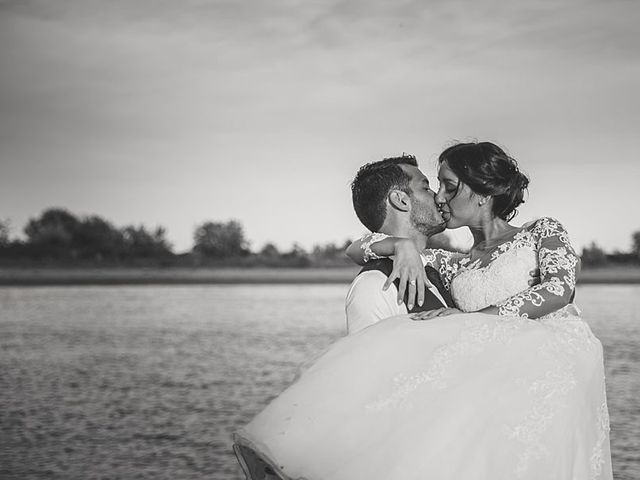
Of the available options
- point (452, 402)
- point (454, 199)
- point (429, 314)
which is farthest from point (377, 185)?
point (452, 402)

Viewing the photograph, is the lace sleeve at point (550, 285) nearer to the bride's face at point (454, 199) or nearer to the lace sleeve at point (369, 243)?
the bride's face at point (454, 199)

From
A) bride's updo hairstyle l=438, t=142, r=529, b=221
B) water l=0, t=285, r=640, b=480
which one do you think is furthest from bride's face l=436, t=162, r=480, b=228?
water l=0, t=285, r=640, b=480

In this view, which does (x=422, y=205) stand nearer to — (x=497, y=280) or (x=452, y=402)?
(x=497, y=280)

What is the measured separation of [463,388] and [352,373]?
1.32 feet

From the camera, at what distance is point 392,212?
405 centimetres

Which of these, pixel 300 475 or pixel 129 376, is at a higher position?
pixel 300 475

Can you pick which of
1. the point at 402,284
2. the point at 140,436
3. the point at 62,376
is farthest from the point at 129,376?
the point at 402,284

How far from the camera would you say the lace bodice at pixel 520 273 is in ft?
11.6

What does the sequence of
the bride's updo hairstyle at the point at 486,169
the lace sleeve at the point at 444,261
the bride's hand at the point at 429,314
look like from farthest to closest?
the lace sleeve at the point at 444,261 < the bride's updo hairstyle at the point at 486,169 < the bride's hand at the point at 429,314

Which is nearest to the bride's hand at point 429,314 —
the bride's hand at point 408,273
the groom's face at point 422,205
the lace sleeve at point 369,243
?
the bride's hand at point 408,273

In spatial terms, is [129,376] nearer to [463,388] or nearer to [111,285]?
[463,388]

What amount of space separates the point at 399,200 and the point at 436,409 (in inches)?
42.8

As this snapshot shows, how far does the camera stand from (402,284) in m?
3.64

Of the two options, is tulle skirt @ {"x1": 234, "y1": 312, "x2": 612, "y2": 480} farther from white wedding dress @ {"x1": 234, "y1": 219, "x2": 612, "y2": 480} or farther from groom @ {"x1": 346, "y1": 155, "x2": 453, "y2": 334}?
groom @ {"x1": 346, "y1": 155, "x2": 453, "y2": 334}
